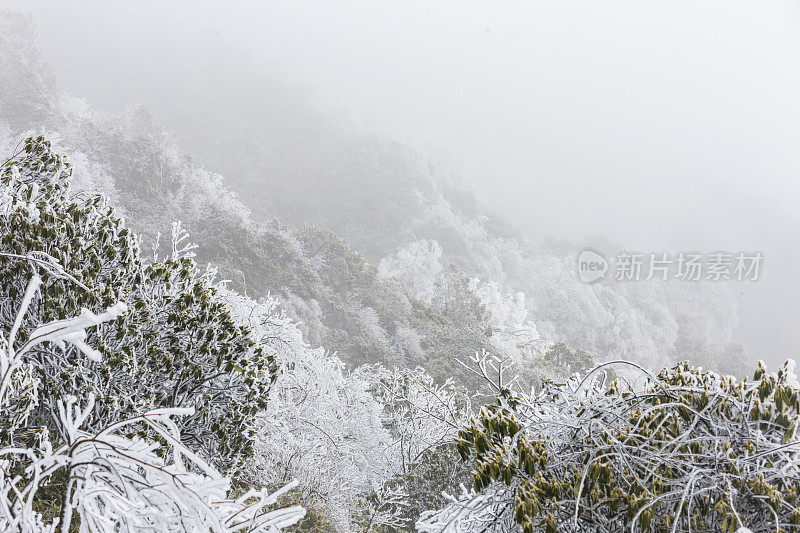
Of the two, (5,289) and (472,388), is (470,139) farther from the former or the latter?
(5,289)

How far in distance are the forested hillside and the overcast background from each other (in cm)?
2089

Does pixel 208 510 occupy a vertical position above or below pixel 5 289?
below

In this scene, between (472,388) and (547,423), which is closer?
(547,423)

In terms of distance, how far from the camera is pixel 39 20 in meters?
50.0

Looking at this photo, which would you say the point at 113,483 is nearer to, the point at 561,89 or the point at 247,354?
the point at 247,354

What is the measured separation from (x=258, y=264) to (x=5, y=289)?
613 inches

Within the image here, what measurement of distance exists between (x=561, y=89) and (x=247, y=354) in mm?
88685

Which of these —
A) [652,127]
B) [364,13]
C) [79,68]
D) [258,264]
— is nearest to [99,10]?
[79,68]

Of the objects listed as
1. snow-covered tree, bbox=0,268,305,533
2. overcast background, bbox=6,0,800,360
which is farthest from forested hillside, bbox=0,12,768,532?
overcast background, bbox=6,0,800,360

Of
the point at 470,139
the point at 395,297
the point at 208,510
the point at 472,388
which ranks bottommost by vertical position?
the point at 472,388

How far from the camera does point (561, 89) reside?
8388cm

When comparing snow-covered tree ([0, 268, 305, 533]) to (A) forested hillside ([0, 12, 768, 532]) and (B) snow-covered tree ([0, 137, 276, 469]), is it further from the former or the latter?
(B) snow-covered tree ([0, 137, 276, 469])

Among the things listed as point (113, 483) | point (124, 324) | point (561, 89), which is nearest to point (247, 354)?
point (124, 324)

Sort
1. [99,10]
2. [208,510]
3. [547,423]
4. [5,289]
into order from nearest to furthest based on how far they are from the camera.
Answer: [208,510], [547,423], [5,289], [99,10]
